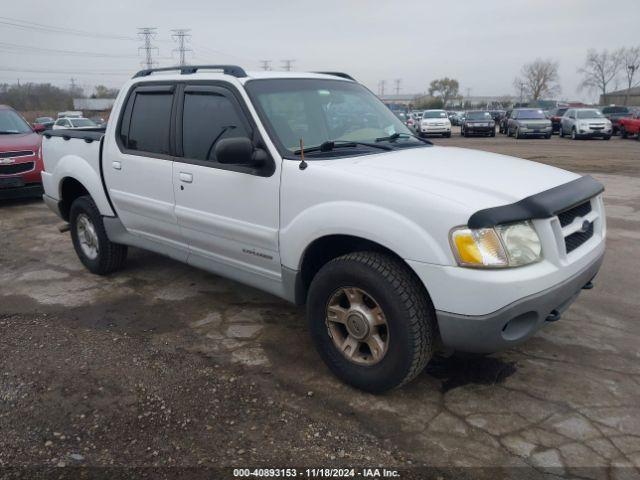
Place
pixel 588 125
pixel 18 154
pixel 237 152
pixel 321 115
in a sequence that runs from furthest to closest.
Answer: pixel 588 125
pixel 18 154
pixel 321 115
pixel 237 152

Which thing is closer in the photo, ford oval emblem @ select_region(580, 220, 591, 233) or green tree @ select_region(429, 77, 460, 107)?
ford oval emblem @ select_region(580, 220, 591, 233)

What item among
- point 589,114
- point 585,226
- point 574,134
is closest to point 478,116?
point 574,134

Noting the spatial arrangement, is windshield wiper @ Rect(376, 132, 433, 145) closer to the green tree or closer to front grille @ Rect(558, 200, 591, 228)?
front grille @ Rect(558, 200, 591, 228)

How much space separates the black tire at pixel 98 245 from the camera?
5.21 m

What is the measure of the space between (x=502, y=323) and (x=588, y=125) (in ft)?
86.3

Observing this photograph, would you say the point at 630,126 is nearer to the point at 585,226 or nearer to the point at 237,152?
the point at 585,226

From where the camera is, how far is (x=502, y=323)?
2.67 metres

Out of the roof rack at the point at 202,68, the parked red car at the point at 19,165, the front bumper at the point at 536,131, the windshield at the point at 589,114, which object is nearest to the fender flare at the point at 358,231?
the roof rack at the point at 202,68

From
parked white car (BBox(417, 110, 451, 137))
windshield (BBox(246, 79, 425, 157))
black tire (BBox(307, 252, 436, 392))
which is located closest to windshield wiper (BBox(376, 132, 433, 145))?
windshield (BBox(246, 79, 425, 157))

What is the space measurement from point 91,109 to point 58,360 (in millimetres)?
78290

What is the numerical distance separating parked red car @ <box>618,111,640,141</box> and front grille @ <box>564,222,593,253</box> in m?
26.8

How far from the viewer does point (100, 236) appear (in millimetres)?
5234

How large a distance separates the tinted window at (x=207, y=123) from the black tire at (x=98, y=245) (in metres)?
1.67

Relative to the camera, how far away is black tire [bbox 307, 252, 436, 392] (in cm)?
284
